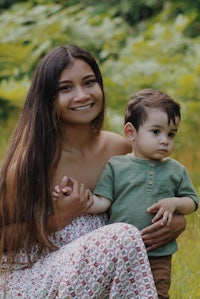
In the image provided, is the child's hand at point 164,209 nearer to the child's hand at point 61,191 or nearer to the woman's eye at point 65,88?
Result: the child's hand at point 61,191

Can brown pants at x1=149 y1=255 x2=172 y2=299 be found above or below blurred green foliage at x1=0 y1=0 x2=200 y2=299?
below

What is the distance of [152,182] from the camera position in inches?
149

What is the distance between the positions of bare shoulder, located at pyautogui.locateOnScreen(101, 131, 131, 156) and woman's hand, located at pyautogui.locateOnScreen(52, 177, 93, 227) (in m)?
0.42

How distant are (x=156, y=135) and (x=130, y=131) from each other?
165 mm

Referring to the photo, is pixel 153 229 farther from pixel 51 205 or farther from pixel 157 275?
pixel 51 205

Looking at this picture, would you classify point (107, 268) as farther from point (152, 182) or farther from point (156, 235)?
point (152, 182)

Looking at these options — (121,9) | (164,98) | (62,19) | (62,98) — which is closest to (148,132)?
(164,98)

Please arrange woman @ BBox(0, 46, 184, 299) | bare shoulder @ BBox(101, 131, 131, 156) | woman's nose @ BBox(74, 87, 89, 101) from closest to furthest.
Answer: woman @ BBox(0, 46, 184, 299) < woman's nose @ BBox(74, 87, 89, 101) < bare shoulder @ BBox(101, 131, 131, 156)

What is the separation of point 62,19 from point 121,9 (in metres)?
0.96

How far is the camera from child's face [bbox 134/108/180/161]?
3764 millimetres

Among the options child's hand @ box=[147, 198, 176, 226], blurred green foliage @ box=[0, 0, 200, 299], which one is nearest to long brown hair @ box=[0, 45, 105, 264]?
child's hand @ box=[147, 198, 176, 226]

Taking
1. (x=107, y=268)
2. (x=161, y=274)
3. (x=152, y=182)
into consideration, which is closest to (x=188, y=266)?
(x=161, y=274)

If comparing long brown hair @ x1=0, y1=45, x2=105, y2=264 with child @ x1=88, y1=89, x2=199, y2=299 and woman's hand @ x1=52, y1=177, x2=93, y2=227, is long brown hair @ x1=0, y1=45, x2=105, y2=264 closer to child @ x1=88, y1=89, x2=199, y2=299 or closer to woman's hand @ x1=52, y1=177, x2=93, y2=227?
woman's hand @ x1=52, y1=177, x2=93, y2=227

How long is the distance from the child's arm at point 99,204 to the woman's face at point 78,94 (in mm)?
368
